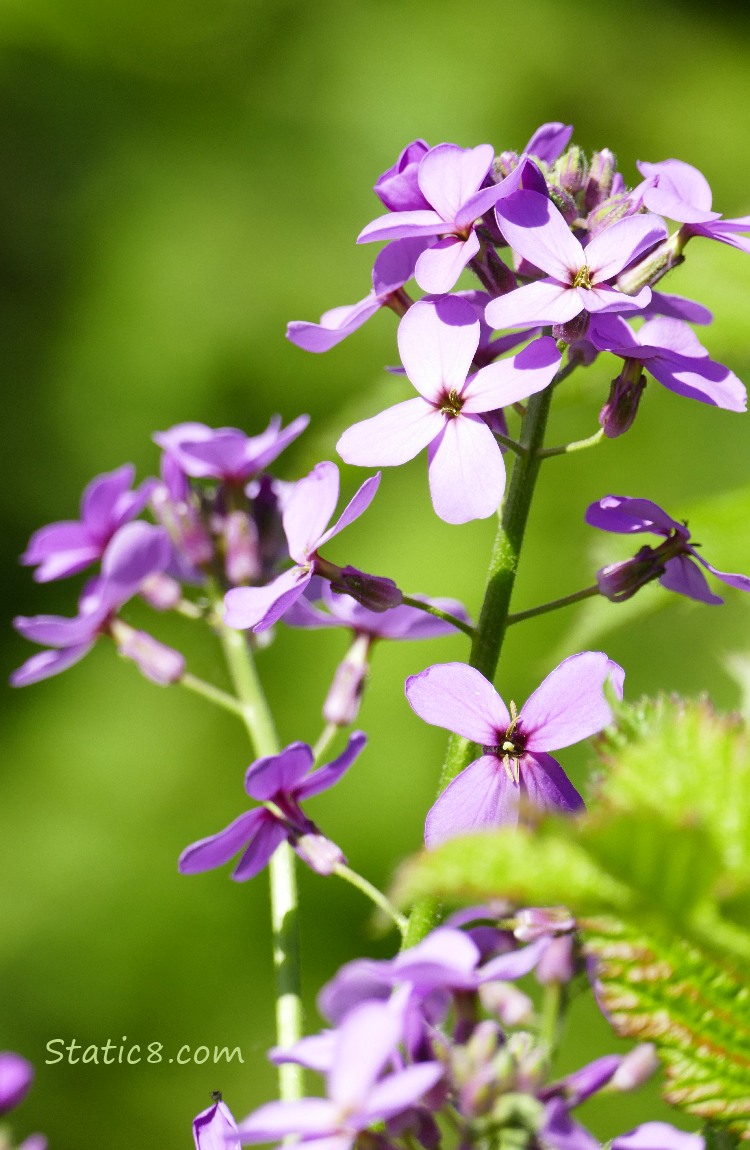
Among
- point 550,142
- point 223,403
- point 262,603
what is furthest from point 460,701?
point 223,403

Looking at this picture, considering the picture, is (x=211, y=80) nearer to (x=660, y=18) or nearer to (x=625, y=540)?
(x=660, y=18)

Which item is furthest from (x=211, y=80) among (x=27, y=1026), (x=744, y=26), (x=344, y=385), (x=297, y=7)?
(x=27, y=1026)

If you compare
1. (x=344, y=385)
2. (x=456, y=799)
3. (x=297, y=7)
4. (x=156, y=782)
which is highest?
(x=297, y=7)

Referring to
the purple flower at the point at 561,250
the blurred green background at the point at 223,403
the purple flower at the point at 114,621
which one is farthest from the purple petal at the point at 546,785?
the blurred green background at the point at 223,403

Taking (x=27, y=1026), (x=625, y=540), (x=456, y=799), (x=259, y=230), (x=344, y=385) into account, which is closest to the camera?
(x=456, y=799)

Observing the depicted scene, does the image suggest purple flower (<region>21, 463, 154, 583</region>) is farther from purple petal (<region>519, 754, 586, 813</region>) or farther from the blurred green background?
the blurred green background

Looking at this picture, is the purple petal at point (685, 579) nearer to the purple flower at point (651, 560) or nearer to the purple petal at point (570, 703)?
the purple flower at point (651, 560)
